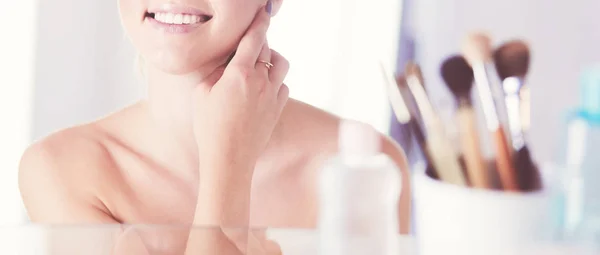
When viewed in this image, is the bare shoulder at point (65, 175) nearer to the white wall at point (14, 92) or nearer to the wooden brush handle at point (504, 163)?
the white wall at point (14, 92)

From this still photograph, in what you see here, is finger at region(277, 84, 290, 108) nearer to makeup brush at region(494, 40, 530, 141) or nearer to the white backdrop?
the white backdrop

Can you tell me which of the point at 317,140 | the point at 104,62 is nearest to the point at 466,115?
the point at 317,140

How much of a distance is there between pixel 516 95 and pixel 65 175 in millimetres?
351

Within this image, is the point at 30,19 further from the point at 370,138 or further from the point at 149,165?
the point at 370,138

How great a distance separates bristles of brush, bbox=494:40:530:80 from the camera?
19.0 inches

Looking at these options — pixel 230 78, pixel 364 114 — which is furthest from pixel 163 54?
pixel 364 114

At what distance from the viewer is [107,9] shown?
1.83 ft

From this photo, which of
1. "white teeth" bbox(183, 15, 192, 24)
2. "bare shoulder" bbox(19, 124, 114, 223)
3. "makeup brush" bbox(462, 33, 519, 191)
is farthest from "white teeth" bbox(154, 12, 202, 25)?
"makeup brush" bbox(462, 33, 519, 191)

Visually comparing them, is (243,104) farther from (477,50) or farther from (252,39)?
(477,50)

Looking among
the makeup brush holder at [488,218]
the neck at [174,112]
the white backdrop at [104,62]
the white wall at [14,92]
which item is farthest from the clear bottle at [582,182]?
the white wall at [14,92]

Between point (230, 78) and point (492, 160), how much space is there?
0.68 feet

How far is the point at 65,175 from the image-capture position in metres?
0.56

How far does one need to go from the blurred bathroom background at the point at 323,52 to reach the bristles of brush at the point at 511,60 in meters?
0.04

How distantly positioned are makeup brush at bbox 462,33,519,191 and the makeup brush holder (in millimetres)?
16
